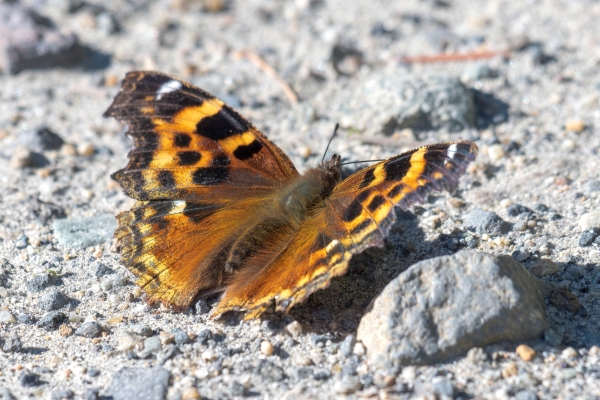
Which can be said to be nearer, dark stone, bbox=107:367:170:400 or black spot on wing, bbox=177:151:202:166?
dark stone, bbox=107:367:170:400

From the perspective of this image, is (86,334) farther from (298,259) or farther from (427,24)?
(427,24)

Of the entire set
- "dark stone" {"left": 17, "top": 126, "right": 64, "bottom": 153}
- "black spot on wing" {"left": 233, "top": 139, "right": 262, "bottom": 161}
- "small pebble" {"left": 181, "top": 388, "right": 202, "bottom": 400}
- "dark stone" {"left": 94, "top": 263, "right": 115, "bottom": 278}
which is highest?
"dark stone" {"left": 17, "top": 126, "right": 64, "bottom": 153}

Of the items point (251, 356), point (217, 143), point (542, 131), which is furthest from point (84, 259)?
point (542, 131)

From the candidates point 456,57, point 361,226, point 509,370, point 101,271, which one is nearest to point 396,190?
point 361,226

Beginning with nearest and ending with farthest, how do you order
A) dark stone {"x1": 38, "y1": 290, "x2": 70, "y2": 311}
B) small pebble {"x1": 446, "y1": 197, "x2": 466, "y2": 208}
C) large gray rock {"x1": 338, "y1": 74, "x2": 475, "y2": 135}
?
dark stone {"x1": 38, "y1": 290, "x2": 70, "y2": 311}
small pebble {"x1": 446, "y1": 197, "x2": 466, "y2": 208}
large gray rock {"x1": 338, "y1": 74, "x2": 475, "y2": 135}

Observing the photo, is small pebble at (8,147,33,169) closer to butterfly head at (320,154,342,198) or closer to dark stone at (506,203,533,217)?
butterfly head at (320,154,342,198)

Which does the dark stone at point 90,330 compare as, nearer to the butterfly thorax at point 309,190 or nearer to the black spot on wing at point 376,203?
the butterfly thorax at point 309,190

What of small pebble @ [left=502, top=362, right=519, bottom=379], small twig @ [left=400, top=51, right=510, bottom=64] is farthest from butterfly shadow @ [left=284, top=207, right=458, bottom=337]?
small twig @ [left=400, top=51, right=510, bottom=64]

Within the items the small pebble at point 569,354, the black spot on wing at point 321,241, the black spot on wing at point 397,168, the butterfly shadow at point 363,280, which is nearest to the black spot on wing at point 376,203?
the black spot on wing at point 397,168

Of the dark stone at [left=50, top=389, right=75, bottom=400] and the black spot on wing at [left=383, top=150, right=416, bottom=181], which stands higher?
the black spot on wing at [left=383, top=150, right=416, bottom=181]
